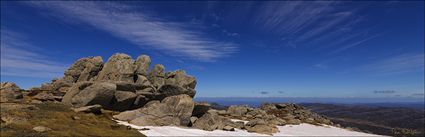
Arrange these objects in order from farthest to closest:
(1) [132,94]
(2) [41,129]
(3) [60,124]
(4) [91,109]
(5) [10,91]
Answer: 1. (1) [132,94]
2. (5) [10,91]
3. (4) [91,109]
4. (3) [60,124]
5. (2) [41,129]

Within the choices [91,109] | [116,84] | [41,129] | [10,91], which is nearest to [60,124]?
[41,129]

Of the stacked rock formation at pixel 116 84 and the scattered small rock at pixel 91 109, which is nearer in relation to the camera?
the scattered small rock at pixel 91 109

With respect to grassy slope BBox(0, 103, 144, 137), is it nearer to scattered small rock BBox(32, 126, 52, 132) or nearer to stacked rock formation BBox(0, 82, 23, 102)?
scattered small rock BBox(32, 126, 52, 132)

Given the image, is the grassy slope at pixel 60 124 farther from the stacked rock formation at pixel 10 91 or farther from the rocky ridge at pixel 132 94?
the stacked rock formation at pixel 10 91

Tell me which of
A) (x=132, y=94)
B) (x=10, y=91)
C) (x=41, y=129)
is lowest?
(x=41, y=129)

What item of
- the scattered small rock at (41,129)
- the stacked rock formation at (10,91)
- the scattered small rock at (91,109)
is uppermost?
the stacked rock formation at (10,91)

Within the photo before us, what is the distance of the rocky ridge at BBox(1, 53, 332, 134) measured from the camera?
58.8 meters

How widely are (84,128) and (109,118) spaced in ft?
41.3

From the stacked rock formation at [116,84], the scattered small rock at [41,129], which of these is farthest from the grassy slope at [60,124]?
the stacked rock formation at [116,84]

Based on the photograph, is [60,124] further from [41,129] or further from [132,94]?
[132,94]

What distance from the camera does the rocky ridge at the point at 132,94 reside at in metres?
58.8

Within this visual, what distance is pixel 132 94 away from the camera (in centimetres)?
6494

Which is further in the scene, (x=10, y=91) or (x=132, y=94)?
(x=132, y=94)

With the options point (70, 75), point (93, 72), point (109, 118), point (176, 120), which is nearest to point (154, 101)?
point (176, 120)
